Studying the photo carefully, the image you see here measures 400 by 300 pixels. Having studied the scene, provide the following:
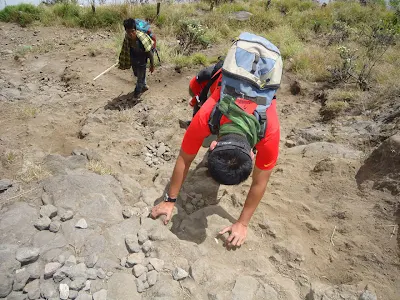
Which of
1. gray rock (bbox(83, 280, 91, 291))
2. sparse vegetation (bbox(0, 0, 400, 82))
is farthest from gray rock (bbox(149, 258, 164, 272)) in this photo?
sparse vegetation (bbox(0, 0, 400, 82))

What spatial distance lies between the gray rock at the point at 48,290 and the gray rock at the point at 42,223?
0.40 metres

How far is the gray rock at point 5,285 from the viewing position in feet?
5.75

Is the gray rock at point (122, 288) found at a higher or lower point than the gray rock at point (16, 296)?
higher

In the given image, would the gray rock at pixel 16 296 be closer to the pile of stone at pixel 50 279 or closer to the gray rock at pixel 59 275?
the pile of stone at pixel 50 279

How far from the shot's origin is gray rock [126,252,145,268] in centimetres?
204

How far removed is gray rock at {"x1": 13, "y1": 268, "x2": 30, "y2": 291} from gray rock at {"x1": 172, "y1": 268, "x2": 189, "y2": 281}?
848mm

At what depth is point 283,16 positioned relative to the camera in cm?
989

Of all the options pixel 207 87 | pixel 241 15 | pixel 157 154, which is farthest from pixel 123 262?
pixel 241 15

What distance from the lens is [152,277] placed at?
1.97 meters

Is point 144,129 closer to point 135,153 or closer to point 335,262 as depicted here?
point 135,153

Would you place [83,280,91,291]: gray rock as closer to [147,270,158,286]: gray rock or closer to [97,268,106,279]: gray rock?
[97,268,106,279]: gray rock

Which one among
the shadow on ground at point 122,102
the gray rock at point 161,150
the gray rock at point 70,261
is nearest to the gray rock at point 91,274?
the gray rock at point 70,261

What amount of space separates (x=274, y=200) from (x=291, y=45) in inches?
201

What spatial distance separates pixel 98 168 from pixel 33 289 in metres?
1.28
